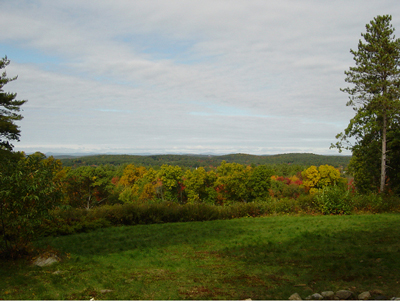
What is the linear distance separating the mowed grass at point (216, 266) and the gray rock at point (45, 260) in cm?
24

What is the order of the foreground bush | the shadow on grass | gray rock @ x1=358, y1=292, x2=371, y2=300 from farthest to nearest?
the foreground bush < the shadow on grass < gray rock @ x1=358, y1=292, x2=371, y2=300

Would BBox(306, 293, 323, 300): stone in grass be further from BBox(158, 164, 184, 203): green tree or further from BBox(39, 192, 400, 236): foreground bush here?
BBox(158, 164, 184, 203): green tree

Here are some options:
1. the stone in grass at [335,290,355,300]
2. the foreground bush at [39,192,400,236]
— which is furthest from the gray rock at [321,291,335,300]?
the foreground bush at [39,192,400,236]

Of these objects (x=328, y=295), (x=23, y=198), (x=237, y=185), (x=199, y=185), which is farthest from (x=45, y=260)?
(x=199, y=185)

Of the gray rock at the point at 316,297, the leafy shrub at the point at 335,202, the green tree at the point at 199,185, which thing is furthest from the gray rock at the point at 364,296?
the green tree at the point at 199,185

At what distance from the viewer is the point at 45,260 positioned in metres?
7.02

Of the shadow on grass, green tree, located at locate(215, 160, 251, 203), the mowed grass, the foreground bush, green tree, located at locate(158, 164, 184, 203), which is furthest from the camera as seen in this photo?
green tree, located at locate(158, 164, 184, 203)

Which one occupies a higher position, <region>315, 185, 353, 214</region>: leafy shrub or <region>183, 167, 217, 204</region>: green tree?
<region>315, 185, 353, 214</region>: leafy shrub

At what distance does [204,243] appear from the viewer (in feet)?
32.1

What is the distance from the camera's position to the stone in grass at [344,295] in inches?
177

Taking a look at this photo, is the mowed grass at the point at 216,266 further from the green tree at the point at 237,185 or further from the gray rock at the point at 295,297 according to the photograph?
the green tree at the point at 237,185

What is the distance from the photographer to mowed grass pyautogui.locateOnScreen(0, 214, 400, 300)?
5.02 metres

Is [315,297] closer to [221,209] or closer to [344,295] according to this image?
[344,295]

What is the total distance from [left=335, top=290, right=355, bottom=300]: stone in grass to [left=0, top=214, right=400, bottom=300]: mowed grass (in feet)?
1.40
